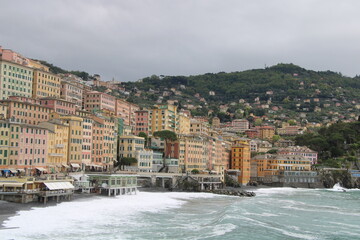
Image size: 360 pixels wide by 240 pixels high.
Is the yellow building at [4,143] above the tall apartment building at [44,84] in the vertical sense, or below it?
below

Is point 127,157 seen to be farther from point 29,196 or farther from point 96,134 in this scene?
point 29,196

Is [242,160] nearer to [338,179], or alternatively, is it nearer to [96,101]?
[338,179]

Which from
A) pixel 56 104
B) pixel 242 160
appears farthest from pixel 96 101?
pixel 242 160

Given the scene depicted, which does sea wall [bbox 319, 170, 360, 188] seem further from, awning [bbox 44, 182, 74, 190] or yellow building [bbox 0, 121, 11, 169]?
yellow building [bbox 0, 121, 11, 169]

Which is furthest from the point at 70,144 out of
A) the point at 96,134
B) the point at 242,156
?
the point at 242,156

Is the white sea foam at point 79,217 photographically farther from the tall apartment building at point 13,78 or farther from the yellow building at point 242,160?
the yellow building at point 242,160

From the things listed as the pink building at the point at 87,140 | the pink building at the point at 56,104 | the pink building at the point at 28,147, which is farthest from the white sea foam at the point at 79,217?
the pink building at the point at 56,104
